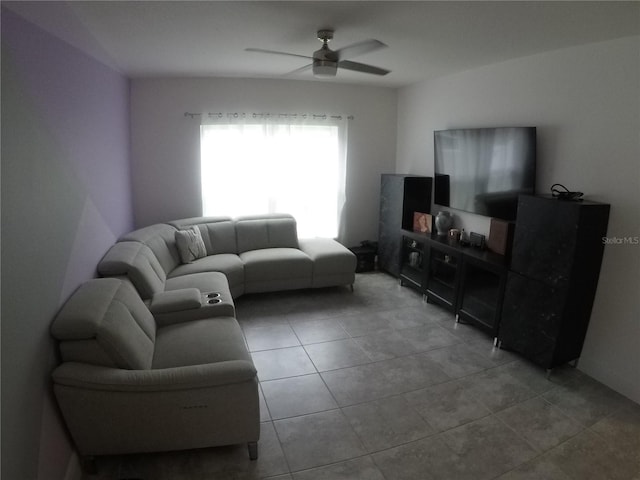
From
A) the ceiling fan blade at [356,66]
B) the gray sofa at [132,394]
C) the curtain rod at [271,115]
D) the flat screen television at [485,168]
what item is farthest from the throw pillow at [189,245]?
the flat screen television at [485,168]

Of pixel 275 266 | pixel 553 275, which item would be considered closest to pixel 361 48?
Result: pixel 553 275

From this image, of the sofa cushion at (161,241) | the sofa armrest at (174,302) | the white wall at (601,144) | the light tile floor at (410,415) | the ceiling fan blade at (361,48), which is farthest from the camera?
the sofa cushion at (161,241)

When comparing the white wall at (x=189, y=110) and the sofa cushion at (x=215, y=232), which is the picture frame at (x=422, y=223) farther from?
the sofa cushion at (x=215, y=232)

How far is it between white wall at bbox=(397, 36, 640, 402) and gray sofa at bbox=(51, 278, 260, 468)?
101 inches

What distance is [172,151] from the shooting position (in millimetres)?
4391

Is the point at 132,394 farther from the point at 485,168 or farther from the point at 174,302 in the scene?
the point at 485,168

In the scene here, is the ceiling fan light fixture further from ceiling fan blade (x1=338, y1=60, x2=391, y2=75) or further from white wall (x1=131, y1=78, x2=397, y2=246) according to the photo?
white wall (x1=131, y1=78, x2=397, y2=246)

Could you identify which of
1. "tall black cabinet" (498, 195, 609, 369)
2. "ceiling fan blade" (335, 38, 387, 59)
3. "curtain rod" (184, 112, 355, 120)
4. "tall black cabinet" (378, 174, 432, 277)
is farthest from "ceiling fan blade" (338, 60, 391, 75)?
"curtain rod" (184, 112, 355, 120)

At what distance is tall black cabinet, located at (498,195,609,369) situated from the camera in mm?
2492

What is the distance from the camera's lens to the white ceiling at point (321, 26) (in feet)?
6.69

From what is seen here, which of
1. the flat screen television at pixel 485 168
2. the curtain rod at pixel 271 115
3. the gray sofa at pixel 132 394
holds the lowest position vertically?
the gray sofa at pixel 132 394

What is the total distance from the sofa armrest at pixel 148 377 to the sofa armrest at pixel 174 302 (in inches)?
31.3

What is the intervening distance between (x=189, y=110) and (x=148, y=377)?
11.3 ft

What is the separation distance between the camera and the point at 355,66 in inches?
107
